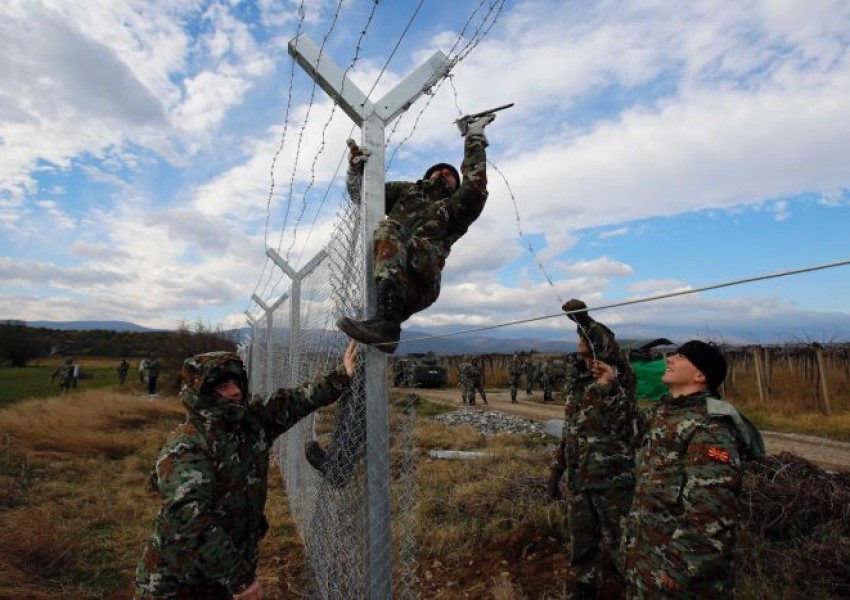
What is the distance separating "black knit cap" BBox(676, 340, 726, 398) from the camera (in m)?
2.39

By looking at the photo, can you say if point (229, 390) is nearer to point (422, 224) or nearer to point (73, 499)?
point (422, 224)

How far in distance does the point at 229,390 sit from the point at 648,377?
10.2 ft

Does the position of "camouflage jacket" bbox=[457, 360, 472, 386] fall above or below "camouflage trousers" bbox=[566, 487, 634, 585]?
above

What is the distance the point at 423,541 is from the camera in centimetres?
490

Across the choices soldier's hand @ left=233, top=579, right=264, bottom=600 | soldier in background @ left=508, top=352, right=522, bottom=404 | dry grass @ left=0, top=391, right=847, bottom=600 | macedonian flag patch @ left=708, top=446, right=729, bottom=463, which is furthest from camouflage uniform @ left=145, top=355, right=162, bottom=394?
macedonian flag patch @ left=708, top=446, right=729, bottom=463

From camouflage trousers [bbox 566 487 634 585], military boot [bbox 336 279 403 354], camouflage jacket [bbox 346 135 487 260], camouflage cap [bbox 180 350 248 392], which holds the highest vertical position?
camouflage jacket [bbox 346 135 487 260]

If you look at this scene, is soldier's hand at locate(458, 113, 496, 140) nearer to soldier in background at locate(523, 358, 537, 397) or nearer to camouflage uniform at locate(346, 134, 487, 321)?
camouflage uniform at locate(346, 134, 487, 321)

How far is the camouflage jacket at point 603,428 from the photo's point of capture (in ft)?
11.4

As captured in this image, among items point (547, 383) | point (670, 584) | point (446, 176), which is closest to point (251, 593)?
point (670, 584)

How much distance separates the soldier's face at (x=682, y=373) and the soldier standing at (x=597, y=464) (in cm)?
90

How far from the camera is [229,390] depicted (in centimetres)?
229

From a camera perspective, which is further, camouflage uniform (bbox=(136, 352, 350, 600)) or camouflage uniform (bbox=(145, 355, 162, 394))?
camouflage uniform (bbox=(145, 355, 162, 394))

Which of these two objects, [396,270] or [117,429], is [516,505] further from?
[117,429]

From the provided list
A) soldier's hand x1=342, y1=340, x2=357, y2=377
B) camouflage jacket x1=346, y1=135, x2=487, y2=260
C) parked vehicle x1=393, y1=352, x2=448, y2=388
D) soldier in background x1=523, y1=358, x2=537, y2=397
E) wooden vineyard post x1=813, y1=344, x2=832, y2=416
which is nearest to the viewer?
soldier's hand x1=342, y1=340, x2=357, y2=377
